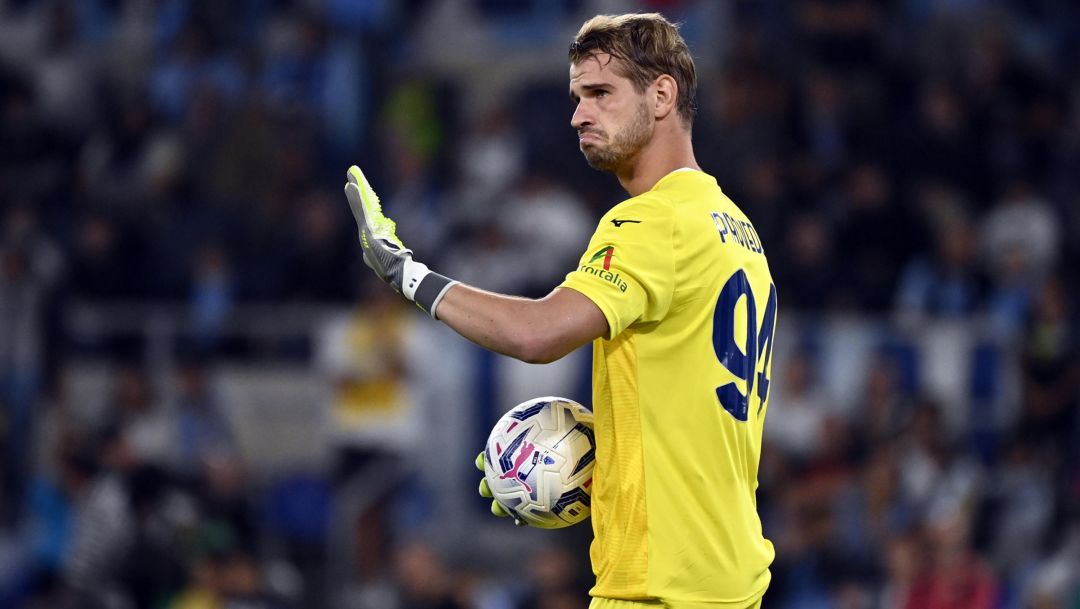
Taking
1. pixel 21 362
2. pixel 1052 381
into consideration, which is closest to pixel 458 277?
pixel 21 362

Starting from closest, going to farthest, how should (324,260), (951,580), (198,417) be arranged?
(951,580) → (198,417) → (324,260)

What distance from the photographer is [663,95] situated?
156 inches

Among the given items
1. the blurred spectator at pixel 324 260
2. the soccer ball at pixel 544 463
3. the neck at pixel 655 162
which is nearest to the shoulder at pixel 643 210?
the neck at pixel 655 162

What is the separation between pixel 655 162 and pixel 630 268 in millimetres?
414

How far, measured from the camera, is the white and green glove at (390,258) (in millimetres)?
3814

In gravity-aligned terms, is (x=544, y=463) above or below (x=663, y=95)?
below

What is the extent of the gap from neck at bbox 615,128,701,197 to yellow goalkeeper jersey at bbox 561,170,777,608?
2.6 inches

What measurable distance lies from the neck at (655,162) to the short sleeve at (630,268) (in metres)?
0.19

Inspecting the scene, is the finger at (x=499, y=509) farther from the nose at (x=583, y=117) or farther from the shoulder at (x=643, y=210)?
the nose at (x=583, y=117)

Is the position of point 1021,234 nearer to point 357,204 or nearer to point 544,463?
point 544,463

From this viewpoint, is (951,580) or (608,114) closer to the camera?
(608,114)

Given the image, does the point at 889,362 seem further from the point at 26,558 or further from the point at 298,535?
the point at 26,558

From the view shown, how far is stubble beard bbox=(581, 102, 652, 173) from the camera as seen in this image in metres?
3.92

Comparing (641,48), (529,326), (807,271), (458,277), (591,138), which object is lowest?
(529,326)
